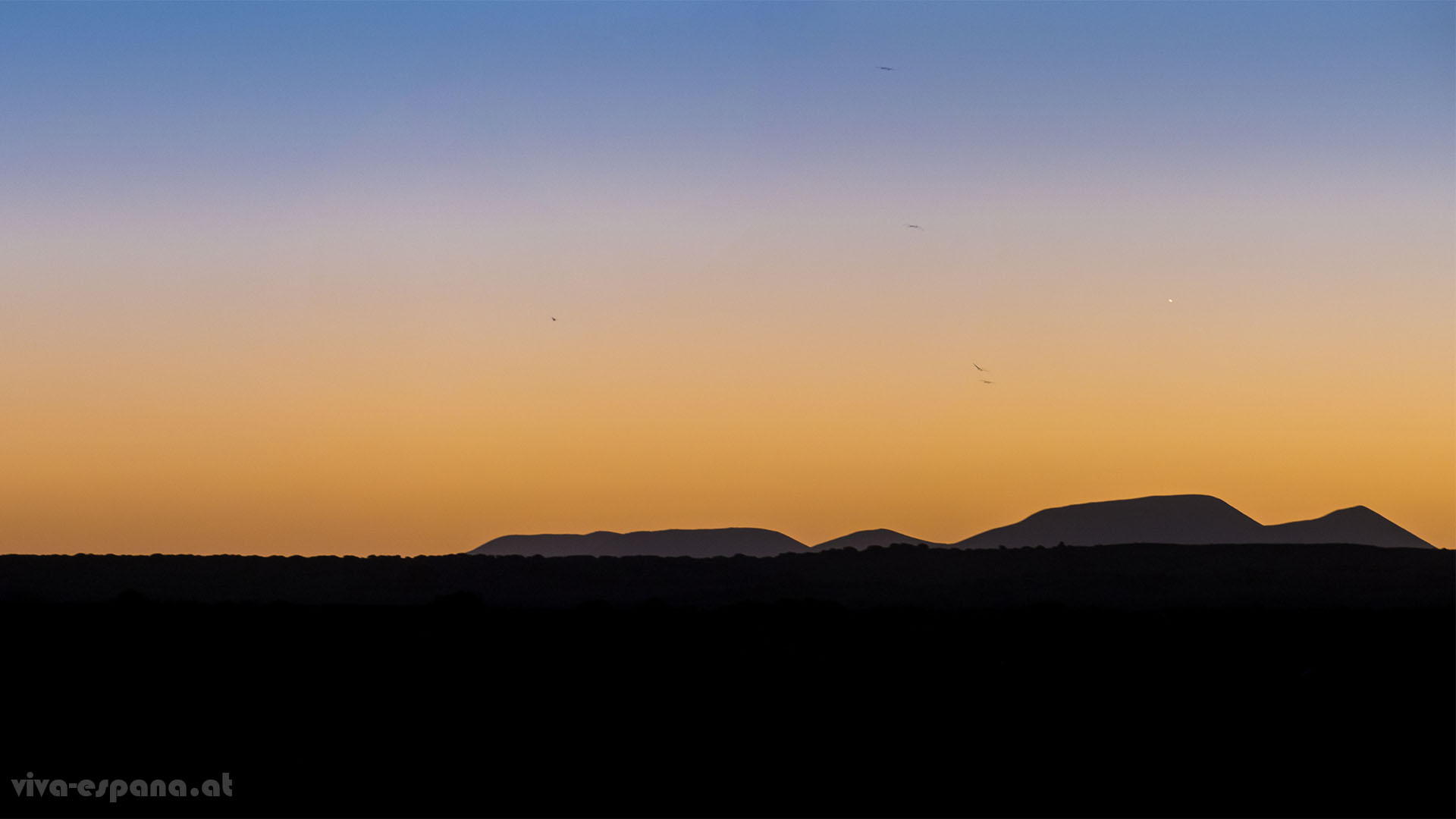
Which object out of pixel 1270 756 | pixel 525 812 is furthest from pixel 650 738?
pixel 1270 756

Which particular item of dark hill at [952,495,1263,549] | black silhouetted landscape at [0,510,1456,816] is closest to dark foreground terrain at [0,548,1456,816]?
black silhouetted landscape at [0,510,1456,816]

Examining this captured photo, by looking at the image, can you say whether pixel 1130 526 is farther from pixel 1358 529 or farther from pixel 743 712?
pixel 743 712

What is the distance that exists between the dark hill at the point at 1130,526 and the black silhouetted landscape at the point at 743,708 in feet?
480

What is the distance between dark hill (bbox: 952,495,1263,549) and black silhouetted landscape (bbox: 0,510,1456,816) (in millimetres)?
146381

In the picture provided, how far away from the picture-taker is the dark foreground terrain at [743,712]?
13.5 meters

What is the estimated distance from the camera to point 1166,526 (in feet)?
593

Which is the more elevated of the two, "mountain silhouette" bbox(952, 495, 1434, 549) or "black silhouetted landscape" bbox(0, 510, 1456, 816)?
"mountain silhouette" bbox(952, 495, 1434, 549)

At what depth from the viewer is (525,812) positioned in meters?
13.1

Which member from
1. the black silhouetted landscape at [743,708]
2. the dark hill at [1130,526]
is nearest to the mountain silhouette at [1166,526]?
the dark hill at [1130,526]

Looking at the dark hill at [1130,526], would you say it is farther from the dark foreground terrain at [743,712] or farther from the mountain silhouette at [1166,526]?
the dark foreground terrain at [743,712]

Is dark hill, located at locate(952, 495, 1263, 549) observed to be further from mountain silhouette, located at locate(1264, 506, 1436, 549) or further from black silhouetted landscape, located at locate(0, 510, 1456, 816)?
black silhouetted landscape, located at locate(0, 510, 1456, 816)

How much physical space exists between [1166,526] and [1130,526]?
36.5 ft

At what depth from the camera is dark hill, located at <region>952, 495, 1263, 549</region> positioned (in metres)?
172

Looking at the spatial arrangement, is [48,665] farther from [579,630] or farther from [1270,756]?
[1270,756]
